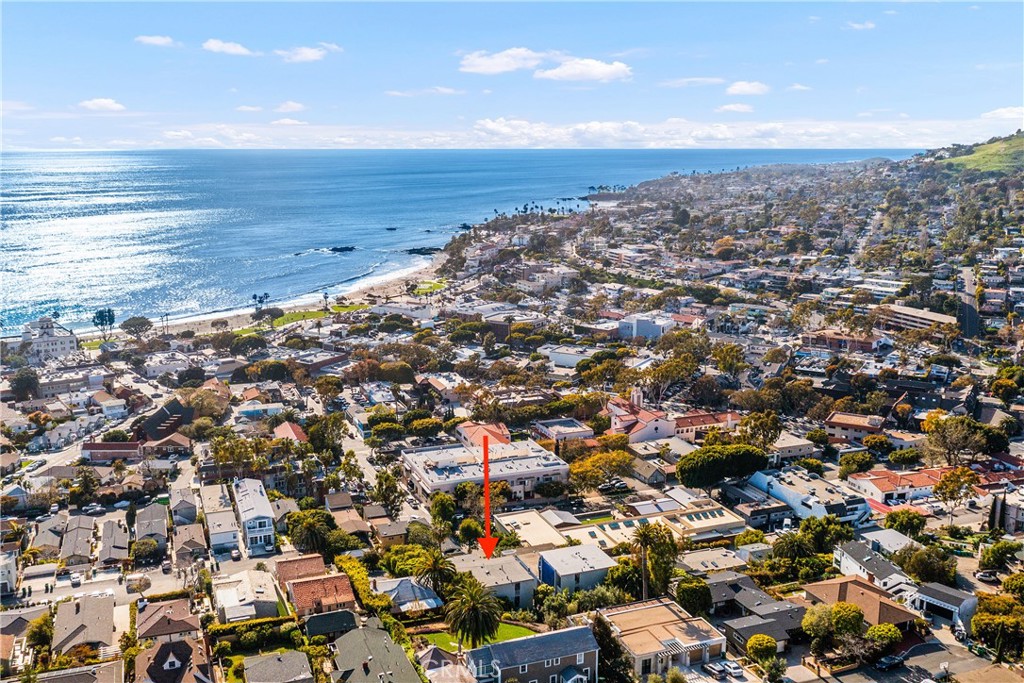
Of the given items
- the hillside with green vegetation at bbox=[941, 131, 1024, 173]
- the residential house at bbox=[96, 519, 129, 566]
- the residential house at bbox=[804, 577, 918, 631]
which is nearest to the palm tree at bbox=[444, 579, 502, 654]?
the residential house at bbox=[804, 577, 918, 631]

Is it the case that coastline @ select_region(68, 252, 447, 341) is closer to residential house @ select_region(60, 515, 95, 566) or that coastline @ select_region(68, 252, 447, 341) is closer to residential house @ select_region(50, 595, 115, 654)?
residential house @ select_region(60, 515, 95, 566)

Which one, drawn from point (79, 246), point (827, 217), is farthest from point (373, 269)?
point (827, 217)

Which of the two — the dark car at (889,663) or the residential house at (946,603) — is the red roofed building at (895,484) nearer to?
the residential house at (946,603)

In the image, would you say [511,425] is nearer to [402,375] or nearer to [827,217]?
[402,375]

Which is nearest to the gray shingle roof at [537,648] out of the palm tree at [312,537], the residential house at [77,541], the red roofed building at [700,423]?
the palm tree at [312,537]

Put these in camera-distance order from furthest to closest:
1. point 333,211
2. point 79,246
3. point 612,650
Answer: point 333,211, point 79,246, point 612,650

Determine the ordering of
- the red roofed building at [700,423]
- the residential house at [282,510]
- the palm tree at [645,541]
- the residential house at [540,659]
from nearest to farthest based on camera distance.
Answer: the residential house at [540,659] < the palm tree at [645,541] < the residential house at [282,510] < the red roofed building at [700,423]
